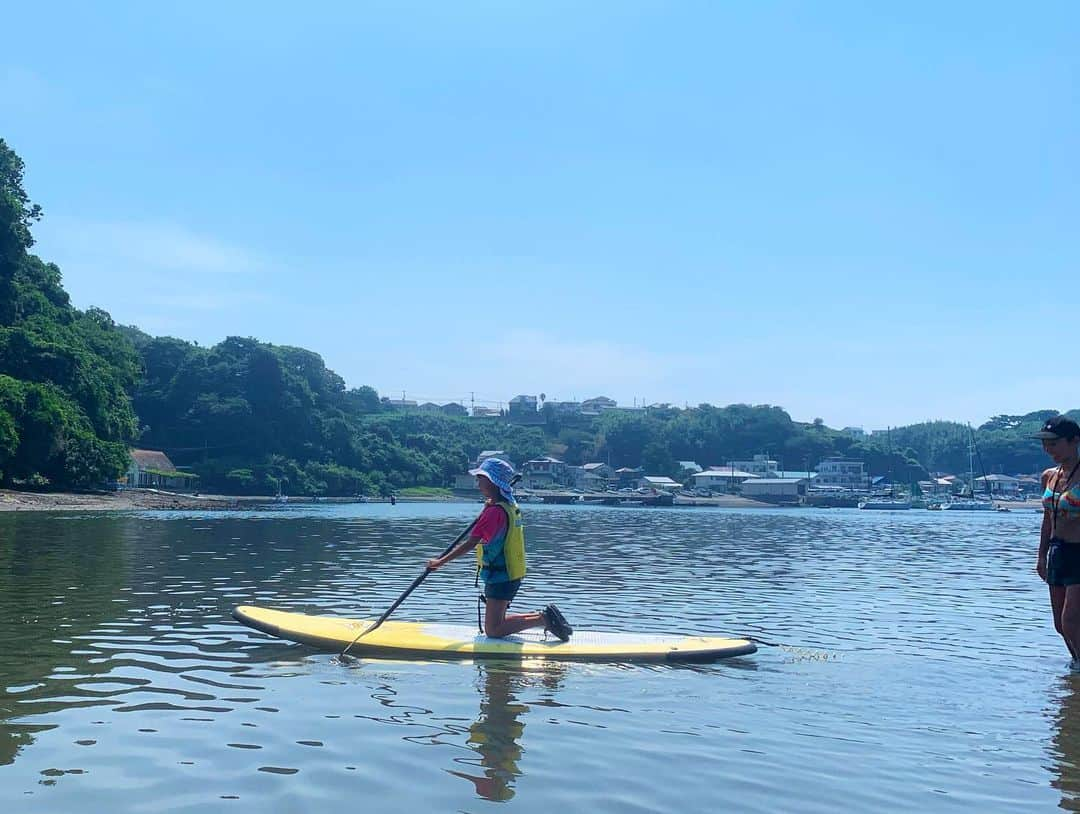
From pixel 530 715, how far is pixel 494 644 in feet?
7.49

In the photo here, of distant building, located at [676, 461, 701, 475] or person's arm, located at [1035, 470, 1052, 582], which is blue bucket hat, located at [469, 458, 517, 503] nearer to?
person's arm, located at [1035, 470, 1052, 582]

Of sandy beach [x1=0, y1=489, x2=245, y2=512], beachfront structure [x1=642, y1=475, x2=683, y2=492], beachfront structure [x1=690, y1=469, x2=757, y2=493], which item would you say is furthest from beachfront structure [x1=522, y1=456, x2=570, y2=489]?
sandy beach [x1=0, y1=489, x2=245, y2=512]

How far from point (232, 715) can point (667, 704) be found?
3.38m

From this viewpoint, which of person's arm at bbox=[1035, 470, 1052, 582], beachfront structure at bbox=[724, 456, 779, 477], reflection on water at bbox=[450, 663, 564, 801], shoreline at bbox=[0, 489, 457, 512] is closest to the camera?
reflection on water at bbox=[450, 663, 564, 801]

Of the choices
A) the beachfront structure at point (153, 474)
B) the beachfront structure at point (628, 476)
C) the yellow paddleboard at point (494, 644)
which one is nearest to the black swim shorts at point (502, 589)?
the yellow paddleboard at point (494, 644)

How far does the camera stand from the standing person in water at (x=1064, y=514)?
327 inches

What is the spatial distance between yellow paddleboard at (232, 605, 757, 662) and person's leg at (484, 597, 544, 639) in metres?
0.09

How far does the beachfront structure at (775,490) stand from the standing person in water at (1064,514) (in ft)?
468

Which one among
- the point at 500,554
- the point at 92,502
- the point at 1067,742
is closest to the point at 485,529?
the point at 500,554

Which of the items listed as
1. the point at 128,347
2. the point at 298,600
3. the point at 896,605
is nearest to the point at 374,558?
the point at 298,600

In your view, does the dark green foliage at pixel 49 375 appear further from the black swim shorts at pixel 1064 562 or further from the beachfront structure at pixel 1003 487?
the beachfront structure at pixel 1003 487

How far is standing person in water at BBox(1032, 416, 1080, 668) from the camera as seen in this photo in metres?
8.30

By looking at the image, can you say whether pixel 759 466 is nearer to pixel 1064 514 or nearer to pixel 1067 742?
pixel 1064 514

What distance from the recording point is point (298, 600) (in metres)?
15.0
